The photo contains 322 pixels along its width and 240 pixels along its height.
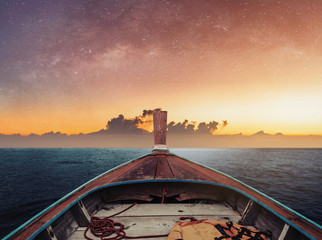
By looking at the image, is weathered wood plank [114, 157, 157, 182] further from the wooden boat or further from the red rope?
the red rope

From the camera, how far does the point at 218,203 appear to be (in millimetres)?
3146

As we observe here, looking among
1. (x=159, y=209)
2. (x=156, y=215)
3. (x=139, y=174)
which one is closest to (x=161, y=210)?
(x=159, y=209)

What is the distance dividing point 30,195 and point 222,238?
17916 mm

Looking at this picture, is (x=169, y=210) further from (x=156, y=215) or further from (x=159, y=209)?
(x=156, y=215)

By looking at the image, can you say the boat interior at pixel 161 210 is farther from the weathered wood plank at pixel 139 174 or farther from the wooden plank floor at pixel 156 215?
the weathered wood plank at pixel 139 174

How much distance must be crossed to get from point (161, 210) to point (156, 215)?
217 millimetres

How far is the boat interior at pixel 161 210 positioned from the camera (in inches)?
79.5

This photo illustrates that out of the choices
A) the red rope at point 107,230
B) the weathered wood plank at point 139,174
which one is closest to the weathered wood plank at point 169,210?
the red rope at point 107,230

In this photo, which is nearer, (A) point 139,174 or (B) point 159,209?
(B) point 159,209

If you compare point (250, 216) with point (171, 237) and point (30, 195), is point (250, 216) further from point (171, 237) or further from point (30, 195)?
point (30, 195)

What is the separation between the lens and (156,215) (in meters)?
2.51

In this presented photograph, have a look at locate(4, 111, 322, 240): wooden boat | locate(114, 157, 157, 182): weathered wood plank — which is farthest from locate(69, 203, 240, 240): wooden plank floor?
Answer: locate(114, 157, 157, 182): weathered wood plank

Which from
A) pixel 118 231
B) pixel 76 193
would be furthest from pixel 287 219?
pixel 76 193

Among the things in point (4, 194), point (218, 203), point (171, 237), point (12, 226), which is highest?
point (171, 237)
